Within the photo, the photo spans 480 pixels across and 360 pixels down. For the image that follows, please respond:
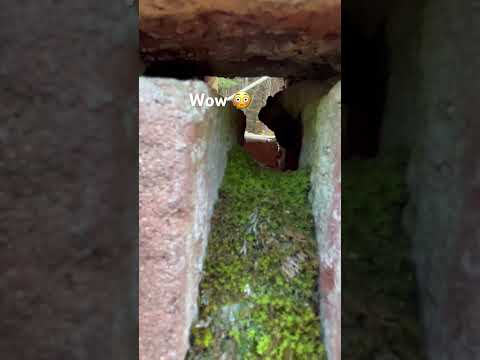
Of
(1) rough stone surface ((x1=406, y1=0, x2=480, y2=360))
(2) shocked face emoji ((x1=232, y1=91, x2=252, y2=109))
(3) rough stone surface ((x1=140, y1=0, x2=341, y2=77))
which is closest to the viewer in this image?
(1) rough stone surface ((x1=406, y1=0, x2=480, y2=360))

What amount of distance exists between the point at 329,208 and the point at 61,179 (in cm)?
55

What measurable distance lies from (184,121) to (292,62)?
1.03ft

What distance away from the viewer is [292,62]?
802 mm

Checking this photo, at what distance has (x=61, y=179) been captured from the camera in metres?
0.39

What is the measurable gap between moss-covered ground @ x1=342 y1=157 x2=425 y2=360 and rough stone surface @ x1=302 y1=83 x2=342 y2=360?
0.29m

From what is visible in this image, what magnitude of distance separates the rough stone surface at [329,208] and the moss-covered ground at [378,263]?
0.96ft

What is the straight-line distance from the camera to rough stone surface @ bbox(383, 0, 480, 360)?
0.30 metres

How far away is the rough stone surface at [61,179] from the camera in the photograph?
15.0 inches

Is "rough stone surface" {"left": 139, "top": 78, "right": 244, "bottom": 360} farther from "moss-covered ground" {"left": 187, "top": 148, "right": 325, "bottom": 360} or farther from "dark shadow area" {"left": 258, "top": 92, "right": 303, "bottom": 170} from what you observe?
"dark shadow area" {"left": 258, "top": 92, "right": 303, "bottom": 170}

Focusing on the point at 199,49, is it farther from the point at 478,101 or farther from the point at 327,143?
the point at 478,101

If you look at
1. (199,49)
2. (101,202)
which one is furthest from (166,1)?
(101,202)

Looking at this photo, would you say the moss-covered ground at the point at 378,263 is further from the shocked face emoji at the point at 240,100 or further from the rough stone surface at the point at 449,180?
the shocked face emoji at the point at 240,100

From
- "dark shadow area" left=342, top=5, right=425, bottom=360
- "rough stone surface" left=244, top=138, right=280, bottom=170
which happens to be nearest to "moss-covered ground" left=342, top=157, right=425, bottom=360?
"dark shadow area" left=342, top=5, right=425, bottom=360

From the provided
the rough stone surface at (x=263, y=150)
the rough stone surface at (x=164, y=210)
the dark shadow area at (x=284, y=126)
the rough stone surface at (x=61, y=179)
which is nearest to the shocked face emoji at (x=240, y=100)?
the dark shadow area at (x=284, y=126)
